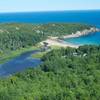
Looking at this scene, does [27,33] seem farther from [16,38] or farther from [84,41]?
[84,41]

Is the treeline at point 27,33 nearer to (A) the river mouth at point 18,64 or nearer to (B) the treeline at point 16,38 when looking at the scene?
(B) the treeline at point 16,38

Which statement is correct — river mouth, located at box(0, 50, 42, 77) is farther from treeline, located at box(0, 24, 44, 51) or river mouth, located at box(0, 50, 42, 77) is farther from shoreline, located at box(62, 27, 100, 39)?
shoreline, located at box(62, 27, 100, 39)

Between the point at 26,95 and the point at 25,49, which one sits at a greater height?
the point at 26,95

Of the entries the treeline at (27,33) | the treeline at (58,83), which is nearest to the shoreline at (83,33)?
the treeline at (27,33)

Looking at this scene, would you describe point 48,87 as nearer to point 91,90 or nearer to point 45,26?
point 91,90

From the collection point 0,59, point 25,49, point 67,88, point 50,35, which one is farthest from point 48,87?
point 50,35

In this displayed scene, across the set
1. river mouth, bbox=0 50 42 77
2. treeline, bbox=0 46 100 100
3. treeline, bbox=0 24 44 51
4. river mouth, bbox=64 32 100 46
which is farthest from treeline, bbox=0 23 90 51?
treeline, bbox=0 46 100 100
